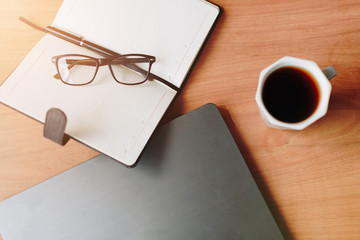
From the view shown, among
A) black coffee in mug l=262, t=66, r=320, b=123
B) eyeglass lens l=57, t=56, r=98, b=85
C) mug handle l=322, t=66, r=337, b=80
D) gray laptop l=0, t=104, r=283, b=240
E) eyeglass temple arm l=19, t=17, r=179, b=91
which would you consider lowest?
gray laptop l=0, t=104, r=283, b=240

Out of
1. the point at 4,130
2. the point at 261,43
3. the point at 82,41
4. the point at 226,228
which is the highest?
the point at 261,43

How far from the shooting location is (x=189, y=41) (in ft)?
1.83

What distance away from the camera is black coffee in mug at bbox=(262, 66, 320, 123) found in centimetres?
46

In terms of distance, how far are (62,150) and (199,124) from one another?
281mm

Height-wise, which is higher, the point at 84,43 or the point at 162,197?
the point at 84,43

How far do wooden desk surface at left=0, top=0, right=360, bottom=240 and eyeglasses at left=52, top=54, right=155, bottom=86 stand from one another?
9 cm

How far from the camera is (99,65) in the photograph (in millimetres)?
529

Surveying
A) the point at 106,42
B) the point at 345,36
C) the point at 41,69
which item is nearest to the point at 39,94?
the point at 41,69

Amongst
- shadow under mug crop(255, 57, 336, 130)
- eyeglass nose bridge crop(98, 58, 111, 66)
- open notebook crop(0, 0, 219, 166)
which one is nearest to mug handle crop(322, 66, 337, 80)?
shadow under mug crop(255, 57, 336, 130)

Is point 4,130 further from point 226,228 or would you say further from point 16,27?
point 226,228

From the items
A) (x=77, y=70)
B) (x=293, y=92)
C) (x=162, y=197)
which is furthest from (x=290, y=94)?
(x=77, y=70)

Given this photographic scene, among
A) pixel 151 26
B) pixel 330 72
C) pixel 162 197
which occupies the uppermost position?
pixel 330 72

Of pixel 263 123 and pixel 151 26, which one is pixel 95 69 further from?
pixel 263 123

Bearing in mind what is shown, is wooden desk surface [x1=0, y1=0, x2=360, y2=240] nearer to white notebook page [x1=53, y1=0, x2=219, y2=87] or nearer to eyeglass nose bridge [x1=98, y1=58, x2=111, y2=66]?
white notebook page [x1=53, y1=0, x2=219, y2=87]
